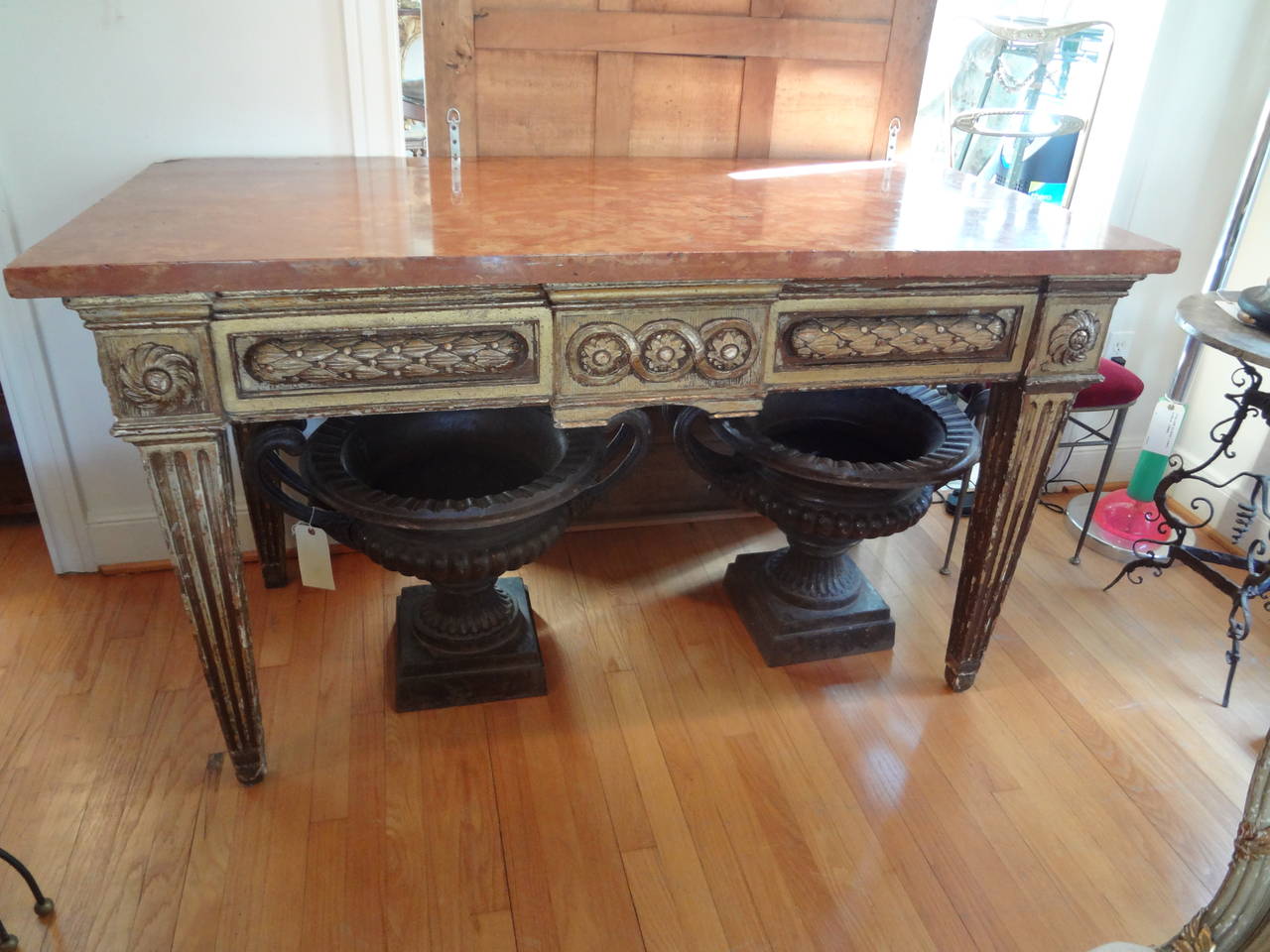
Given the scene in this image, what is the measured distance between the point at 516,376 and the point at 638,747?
0.72 meters

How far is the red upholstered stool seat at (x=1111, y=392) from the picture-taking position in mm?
1924

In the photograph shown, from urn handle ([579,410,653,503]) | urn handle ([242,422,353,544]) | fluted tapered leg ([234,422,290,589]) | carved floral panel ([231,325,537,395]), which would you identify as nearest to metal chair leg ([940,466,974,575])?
urn handle ([579,410,653,503])

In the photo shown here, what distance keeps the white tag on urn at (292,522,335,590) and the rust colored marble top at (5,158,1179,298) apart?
48cm

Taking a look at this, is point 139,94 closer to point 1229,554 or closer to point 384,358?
point 384,358

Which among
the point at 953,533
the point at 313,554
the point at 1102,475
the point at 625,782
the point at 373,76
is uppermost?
the point at 373,76

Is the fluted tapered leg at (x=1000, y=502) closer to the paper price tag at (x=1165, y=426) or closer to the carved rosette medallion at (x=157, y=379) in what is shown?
the paper price tag at (x=1165, y=426)

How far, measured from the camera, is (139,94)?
5.05 ft

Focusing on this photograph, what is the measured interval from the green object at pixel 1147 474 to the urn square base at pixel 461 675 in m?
1.55

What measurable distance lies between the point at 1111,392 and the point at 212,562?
1780 mm

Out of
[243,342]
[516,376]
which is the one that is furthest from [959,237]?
[243,342]

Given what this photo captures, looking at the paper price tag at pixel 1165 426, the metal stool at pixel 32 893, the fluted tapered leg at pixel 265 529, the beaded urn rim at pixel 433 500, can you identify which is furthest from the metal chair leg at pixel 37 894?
the paper price tag at pixel 1165 426

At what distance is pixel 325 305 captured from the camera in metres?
1.09

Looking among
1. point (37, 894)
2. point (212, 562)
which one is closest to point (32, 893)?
point (37, 894)

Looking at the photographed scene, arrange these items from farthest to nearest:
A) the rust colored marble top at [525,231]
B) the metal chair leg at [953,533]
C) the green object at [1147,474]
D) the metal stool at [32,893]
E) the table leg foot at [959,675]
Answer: the green object at [1147,474] → the metal chair leg at [953,533] → the table leg foot at [959,675] → the metal stool at [32,893] → the rust colored marble top at [525,231]
